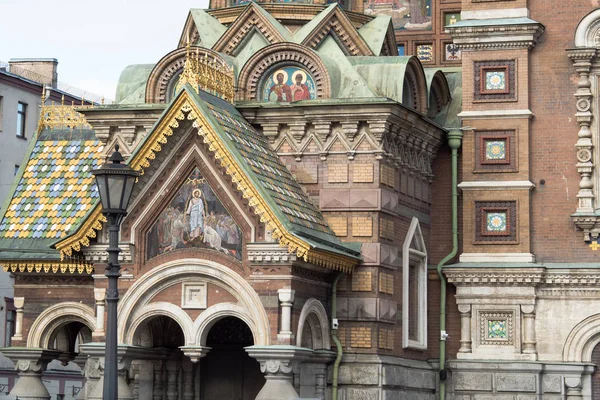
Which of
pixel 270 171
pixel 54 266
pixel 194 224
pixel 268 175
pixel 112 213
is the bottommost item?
pixel 54 266

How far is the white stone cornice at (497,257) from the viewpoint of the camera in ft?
90.4

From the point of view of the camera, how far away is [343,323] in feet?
85.8

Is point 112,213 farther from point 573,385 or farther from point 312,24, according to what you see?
point 573,385

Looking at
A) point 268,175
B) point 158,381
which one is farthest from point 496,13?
point 158,381

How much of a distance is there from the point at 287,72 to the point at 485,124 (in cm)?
385

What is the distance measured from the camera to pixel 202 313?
81.1 feet

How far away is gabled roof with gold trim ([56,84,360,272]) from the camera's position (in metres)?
24.1

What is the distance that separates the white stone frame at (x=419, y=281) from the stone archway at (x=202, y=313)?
3700 millimetres

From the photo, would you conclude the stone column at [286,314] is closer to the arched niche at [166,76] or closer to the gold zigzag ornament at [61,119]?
the arched niche at [166,76]

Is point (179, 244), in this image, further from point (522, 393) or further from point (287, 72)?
point (522, 393)

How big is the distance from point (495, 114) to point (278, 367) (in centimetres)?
693

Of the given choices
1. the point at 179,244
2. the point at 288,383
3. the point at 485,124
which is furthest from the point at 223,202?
the point at 485,124

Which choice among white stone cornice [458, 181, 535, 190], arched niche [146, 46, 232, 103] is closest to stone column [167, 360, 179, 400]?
arched niche [146, 46, 232, 103]

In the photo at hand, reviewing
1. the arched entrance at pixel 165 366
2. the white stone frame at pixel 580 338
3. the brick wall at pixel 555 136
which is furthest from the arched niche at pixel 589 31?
the arched entrance at pixel 165 366
